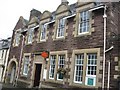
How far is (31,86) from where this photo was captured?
54.5ft

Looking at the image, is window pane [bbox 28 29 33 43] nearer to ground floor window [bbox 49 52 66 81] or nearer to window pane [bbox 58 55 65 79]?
ground floor window [bbox 49 52 66 81]

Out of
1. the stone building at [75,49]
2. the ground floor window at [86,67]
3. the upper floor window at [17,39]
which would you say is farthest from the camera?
the upper floor window at [17,39]

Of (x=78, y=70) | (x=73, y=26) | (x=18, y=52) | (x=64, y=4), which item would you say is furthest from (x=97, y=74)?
(x=18, y=52)

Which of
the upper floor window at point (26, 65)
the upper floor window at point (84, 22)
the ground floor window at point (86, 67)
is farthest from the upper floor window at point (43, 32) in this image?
the ground floor window at point (86, 67)

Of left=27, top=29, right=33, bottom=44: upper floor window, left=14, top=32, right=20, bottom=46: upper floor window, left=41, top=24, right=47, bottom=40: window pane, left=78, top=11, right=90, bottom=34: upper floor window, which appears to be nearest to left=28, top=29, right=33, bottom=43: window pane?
left=27, top=29, right=33, bottom=44: upper floor window

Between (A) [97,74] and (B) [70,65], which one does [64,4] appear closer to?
(B) [70,65]

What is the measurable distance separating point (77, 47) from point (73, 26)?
6.37ft

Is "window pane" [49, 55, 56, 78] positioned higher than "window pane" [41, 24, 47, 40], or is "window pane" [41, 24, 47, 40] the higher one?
"window pane" [41, 24, 47, 40]

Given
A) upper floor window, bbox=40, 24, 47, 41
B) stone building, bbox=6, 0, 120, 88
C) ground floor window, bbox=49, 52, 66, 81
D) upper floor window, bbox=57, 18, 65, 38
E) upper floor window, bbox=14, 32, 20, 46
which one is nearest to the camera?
stone building, bbox=6, 0, 120, 88

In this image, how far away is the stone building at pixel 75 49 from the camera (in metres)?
10.9

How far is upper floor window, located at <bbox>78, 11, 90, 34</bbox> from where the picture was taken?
42.3ft

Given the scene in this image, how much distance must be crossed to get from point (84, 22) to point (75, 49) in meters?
2.20

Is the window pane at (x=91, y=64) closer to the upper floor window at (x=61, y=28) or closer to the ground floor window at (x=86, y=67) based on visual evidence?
the ground floor window at (x=86, y=67)

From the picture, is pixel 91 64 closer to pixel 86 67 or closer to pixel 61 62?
pixel 86 67
